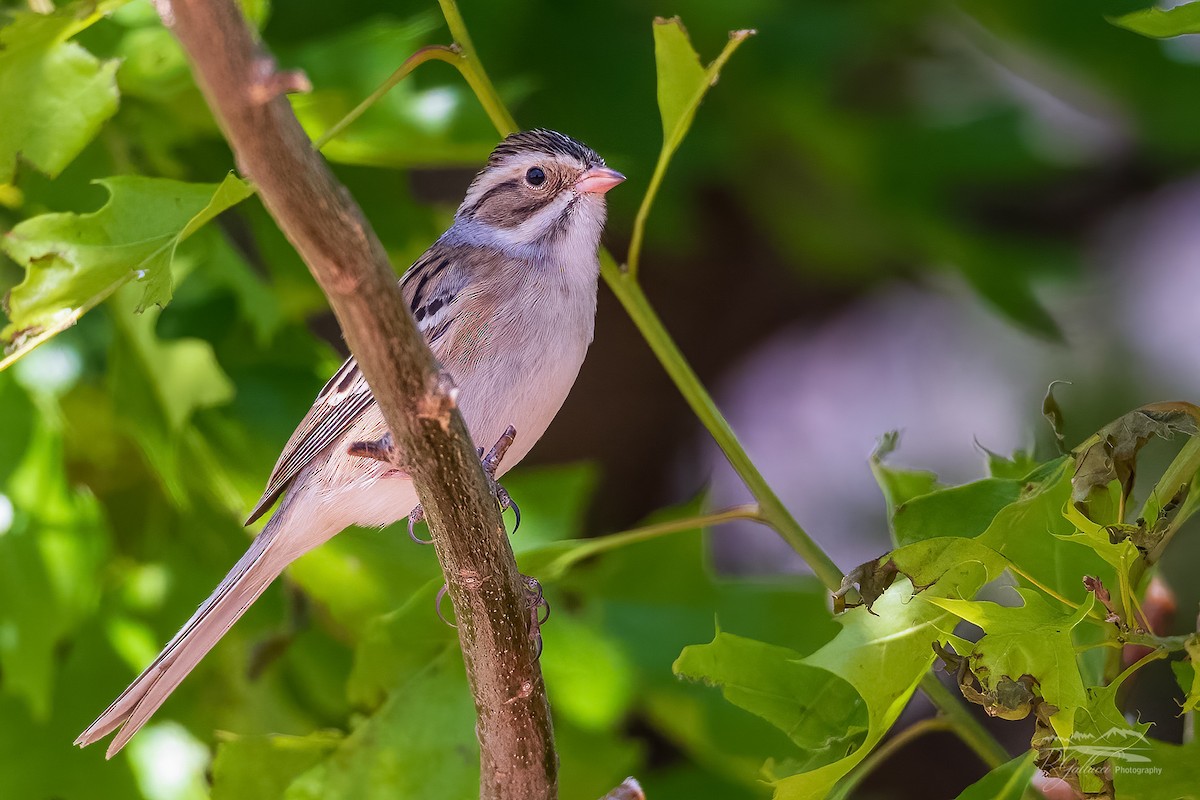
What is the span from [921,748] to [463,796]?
248 centimetres

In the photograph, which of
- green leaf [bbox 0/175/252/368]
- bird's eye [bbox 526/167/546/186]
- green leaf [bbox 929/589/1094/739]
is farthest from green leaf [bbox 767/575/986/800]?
bird's eye [bbox 526/167/546/186]

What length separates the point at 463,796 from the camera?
2.23 meters

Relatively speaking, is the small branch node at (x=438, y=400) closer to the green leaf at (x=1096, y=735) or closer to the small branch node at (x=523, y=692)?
the small branch node at (x=523, y=692)

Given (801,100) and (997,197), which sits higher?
(801,100)

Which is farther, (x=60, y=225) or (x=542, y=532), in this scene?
(x=542, y=532)

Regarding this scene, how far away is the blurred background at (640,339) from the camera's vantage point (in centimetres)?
258

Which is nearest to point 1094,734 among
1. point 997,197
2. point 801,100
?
point 801,100

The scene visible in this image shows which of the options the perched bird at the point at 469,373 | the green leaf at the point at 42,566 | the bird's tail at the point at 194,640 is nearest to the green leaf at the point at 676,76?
the perched bird at the point at 469,373

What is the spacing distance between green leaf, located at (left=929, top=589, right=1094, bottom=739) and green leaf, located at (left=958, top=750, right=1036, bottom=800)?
233 mm

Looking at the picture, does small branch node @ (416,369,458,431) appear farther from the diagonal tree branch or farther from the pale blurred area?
the pale blurred area

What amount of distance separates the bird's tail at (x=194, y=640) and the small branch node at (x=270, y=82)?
1.31 meters

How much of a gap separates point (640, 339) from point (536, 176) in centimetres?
195

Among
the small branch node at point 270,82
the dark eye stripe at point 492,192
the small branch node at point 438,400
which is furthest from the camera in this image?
the dark eye stripe at point 492,192

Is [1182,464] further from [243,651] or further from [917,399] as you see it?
[917,399]
